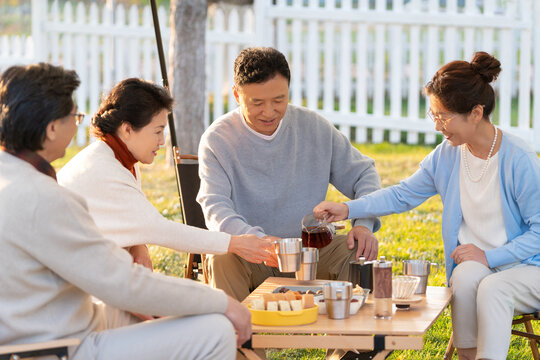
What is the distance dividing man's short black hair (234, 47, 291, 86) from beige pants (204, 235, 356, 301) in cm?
78

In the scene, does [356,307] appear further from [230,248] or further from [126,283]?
[126,283]

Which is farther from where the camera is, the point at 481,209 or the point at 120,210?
the point at 481,209

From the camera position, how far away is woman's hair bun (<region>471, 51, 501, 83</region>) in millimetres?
3580

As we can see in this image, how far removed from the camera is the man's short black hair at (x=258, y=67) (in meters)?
3.89

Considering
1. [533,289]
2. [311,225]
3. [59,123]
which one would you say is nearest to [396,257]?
[311,225]

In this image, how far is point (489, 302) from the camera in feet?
10.8

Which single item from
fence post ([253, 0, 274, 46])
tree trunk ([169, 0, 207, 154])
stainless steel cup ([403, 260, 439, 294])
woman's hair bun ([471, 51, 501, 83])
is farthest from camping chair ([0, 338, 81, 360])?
fence post ([253, 0, 274, 46])

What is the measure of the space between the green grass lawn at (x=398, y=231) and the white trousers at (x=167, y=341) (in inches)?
66.5

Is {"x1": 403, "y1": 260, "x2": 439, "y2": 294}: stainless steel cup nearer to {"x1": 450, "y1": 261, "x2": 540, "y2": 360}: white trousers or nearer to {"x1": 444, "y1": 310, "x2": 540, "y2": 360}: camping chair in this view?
{"x1": 450, "y1": 261, "x2": 540, "y2": 360}: white trousers

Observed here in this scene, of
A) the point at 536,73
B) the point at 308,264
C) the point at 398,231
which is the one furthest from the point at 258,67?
the point at 536,73

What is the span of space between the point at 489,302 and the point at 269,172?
128cm

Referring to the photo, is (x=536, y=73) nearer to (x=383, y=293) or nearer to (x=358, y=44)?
(x=358, y=44)

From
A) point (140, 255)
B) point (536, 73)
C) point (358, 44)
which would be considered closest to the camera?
point (140, 255)

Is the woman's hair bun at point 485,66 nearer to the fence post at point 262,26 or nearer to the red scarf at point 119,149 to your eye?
the red scarf at point 119,149
